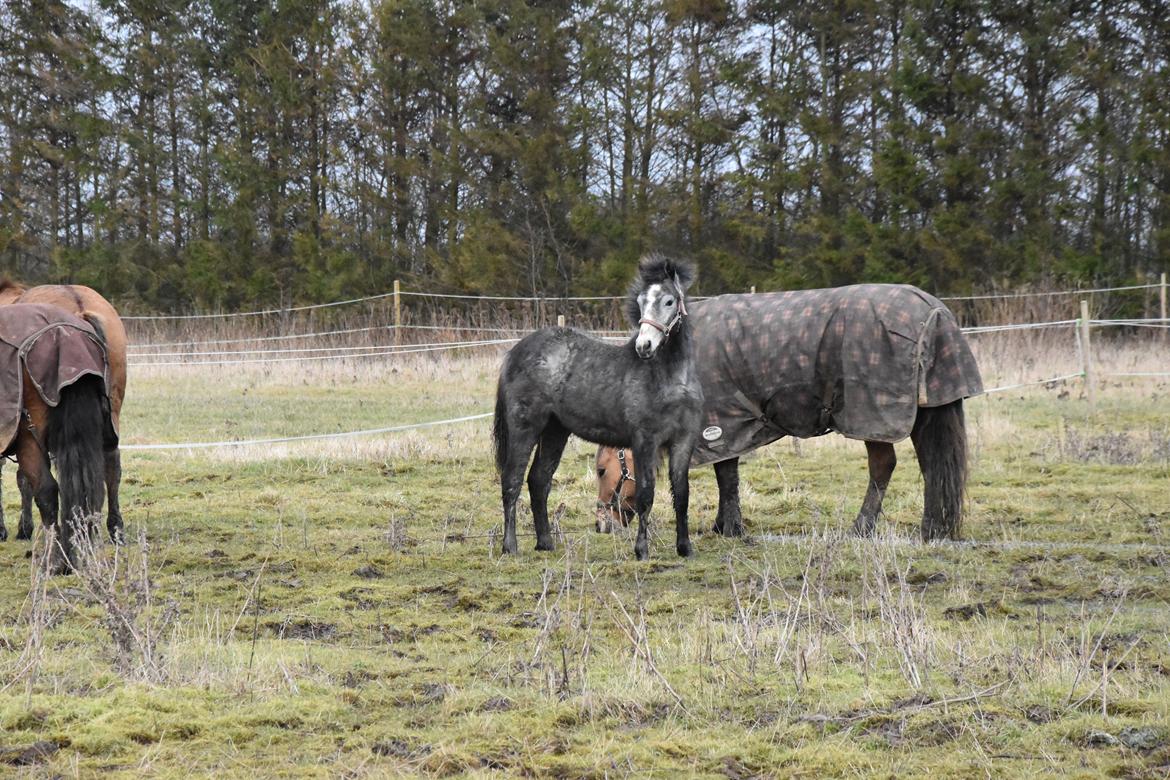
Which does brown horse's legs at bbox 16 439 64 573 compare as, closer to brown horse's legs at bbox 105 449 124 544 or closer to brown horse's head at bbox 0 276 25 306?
brown horse's legs at bbox 105 449 124 544

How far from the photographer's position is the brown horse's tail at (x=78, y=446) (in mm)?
6637

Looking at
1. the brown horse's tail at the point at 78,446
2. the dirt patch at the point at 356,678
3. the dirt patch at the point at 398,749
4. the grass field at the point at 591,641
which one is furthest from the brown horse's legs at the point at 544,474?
the dirt patch at the point at 398,749

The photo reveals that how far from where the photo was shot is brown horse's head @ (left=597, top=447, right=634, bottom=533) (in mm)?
8250

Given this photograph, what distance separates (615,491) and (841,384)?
165 centimetres

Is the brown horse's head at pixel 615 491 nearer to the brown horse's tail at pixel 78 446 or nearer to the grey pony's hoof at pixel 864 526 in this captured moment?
the grey pony's hoof at pixel 864 526

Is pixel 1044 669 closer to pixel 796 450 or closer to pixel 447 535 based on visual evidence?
pixel 447 535

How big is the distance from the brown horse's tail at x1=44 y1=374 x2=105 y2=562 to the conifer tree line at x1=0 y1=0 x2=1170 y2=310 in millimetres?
18167

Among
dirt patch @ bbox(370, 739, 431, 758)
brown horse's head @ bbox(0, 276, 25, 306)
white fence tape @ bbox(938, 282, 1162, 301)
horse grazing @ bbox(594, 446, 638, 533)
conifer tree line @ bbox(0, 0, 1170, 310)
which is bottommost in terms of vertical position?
dirt patch @ bbox(370, 739, 431, 758)

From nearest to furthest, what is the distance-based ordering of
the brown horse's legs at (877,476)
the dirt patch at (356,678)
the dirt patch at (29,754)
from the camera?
the dirt patch at (29,754)
the dirt patch at (356,678)
the brown horse's legs at (877,476)

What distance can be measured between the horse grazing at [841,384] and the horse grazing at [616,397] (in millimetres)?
267

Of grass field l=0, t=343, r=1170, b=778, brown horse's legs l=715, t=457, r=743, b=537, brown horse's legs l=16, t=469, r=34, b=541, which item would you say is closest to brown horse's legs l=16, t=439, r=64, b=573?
grass field l=0, t=343, r=1170, b=778

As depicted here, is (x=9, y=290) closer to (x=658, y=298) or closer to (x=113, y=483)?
(x=113, y=483)

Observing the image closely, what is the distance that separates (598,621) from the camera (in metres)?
5.53

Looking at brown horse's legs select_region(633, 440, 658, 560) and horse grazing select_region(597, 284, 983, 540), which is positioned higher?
horse grazing select_region(597, 284, 983, 540)
